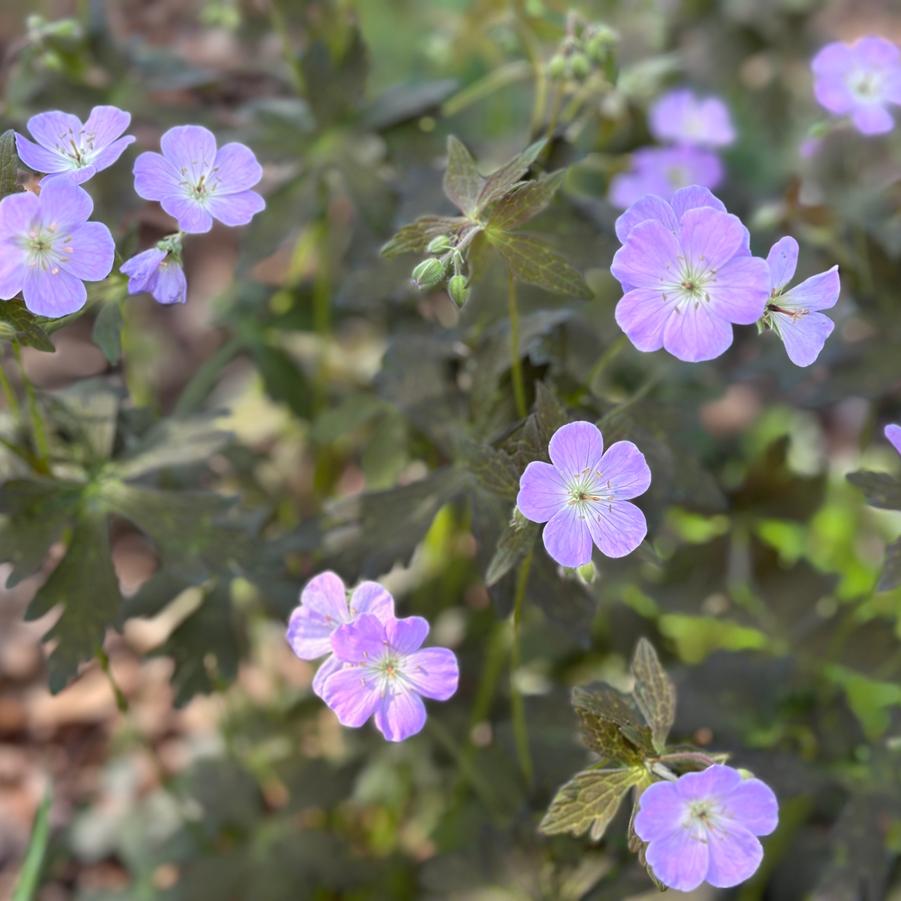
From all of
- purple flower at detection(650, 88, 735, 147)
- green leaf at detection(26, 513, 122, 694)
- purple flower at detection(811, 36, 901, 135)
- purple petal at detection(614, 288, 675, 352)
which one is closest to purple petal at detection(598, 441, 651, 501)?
purple petal at detection(614, 288, 675, 352)

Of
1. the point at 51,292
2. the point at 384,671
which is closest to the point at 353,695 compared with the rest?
the point at 384,671

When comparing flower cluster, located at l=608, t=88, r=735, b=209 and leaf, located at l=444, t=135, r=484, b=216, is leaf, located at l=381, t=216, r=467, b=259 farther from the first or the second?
flower cluster, located at l=608, t=88, r=735, b=209

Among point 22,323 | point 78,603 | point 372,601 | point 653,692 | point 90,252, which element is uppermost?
point 90,252

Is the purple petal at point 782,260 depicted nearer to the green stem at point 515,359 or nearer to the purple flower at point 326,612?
the green stem at point 515,359

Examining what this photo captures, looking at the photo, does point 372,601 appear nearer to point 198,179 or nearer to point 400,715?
point 400,715

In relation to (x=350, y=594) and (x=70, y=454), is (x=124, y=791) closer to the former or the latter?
(x=70, y=454)

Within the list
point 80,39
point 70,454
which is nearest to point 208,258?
point 80,39

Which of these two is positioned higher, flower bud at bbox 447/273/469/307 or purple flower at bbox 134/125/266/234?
purple flower at bbox 134/125/266/234
